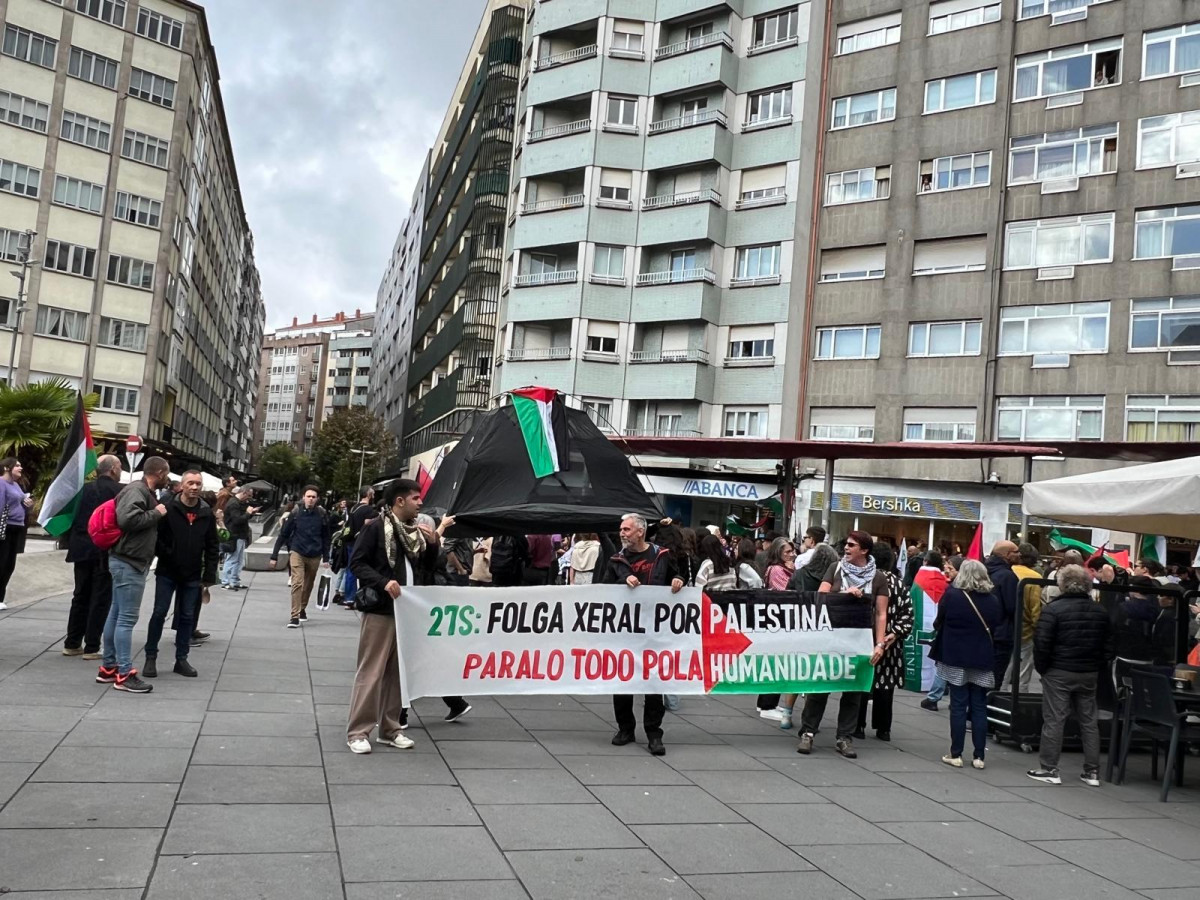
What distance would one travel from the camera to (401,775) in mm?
6812

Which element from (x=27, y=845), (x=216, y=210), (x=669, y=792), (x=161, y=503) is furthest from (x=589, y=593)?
(x=216, y=210)

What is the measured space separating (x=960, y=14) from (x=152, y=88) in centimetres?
3666

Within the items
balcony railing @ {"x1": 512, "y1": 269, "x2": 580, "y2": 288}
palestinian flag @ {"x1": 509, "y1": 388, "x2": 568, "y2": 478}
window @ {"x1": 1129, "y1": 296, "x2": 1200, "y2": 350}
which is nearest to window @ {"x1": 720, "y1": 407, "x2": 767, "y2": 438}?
balcony railing @ {"x1": 512, "y1": 269, "x2": 580, "y2": 288}

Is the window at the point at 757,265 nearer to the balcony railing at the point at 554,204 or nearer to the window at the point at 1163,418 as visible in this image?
the balcony railing at the point at 554,204

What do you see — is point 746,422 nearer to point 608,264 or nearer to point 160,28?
point 608,264

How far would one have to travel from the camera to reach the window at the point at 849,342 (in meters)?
35.1

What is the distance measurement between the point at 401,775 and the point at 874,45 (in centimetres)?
3595

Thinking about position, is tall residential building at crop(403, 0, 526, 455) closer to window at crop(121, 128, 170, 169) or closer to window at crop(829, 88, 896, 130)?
window at crop(121, 128, 170, 169)

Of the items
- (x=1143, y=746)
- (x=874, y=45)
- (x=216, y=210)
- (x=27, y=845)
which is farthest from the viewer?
(x=216, y=210)

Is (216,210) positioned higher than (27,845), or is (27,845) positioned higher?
(216,210)

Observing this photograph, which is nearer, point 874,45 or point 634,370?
point 874,45

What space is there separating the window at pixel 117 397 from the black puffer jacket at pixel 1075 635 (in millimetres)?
47650

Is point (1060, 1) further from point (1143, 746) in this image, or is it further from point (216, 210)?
point (216, 210)

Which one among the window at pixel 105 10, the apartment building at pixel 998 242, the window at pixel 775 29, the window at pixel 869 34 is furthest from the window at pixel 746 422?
the window at pixel 105 10
